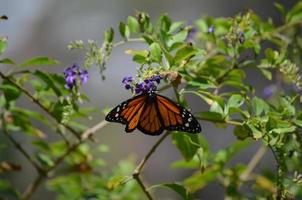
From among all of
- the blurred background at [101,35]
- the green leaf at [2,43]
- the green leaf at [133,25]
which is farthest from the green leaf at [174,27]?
the blurred background at [101,35]

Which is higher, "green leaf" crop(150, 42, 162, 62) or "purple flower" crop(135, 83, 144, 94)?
"green leaf" crop(150, 42, 162, 62)

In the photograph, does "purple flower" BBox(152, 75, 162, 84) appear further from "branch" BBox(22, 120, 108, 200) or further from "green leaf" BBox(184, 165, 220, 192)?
"green leaf" BBox(184, 165, 220, 192)

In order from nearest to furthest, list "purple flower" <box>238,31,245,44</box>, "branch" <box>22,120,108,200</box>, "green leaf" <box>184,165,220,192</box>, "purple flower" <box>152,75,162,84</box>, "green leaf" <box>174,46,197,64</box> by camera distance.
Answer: "purple flower" <box>152,75,162,84</box> → "green leaf" <box>174,46,197,64</box> → "purple flower" <box>238,31,245,44</box> → "branch" <box>22,120,108,200</box> → "green leaf" <box>184,165,220,192</box>

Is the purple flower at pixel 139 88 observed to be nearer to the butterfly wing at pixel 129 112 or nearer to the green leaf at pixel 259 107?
the butterfly wing at pixel 129 112

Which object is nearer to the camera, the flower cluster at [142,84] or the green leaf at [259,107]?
the flower cluster at [142,84]

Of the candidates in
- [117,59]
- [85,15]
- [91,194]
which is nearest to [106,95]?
[85,15]

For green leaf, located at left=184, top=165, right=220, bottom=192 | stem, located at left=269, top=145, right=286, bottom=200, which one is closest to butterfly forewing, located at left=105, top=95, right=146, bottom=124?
stem, located at left=269, top=145, right=286, bottom=200

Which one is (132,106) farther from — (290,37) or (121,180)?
(290,37)
